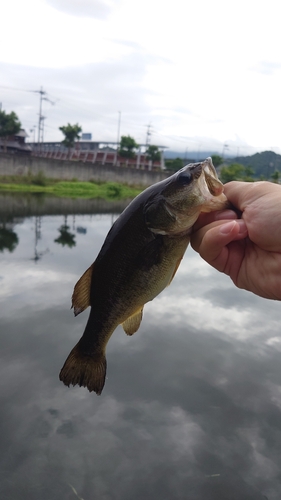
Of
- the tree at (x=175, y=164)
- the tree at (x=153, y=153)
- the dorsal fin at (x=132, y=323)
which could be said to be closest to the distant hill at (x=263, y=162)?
the tree at (x=175, y=164)

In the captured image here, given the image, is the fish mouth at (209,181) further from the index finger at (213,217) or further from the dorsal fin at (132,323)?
the dorsal fin at (132,323)

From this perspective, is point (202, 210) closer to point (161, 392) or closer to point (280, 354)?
point (161, 392)

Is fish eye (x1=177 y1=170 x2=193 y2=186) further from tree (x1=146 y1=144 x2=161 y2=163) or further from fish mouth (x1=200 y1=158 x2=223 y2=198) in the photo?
tree (x1=146 y1=144 x2=161 y2=163)

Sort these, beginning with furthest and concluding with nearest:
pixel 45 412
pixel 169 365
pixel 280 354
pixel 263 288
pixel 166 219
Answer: pixel 280 354
pixel 169 365
pixel 45 412
pixel 263 288
pixel 166 219

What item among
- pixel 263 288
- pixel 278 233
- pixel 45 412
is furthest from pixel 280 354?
pixel 278 233

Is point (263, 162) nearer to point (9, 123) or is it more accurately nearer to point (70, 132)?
point (70, 132)

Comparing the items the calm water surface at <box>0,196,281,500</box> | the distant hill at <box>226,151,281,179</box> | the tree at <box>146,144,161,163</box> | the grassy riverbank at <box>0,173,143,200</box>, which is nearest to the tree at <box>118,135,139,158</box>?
the tree at <box>146,144,161,163</box>

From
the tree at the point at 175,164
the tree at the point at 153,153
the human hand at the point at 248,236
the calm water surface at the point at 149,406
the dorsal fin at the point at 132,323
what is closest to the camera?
the human hand at the point at 248,236
